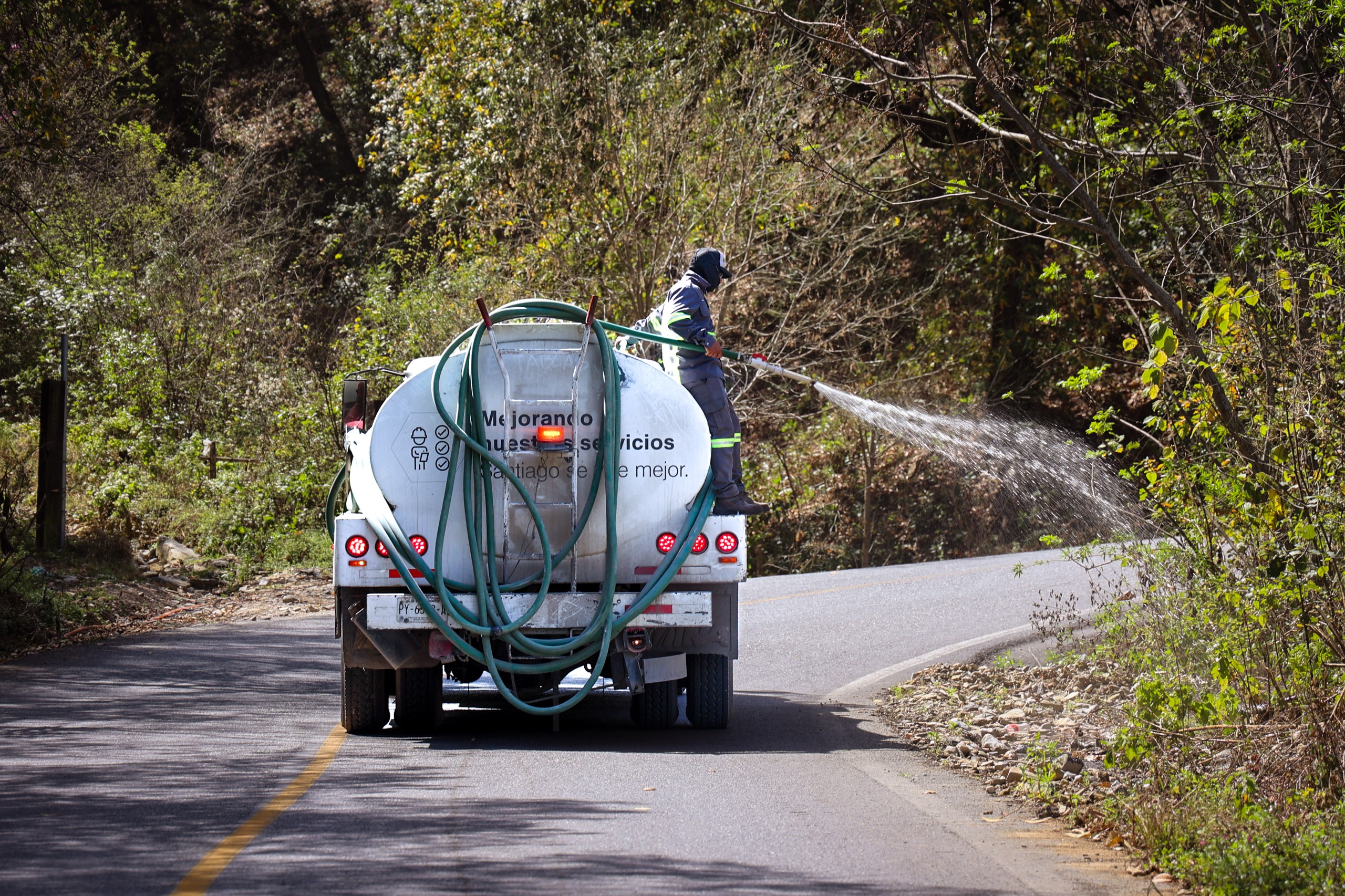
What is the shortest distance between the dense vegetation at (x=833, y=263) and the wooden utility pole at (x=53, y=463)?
55cm

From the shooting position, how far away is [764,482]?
75.4 feet

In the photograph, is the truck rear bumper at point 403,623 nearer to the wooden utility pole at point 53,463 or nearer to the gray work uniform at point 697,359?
the gray work uniform at point 697,359

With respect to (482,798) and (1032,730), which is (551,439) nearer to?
(482,798)

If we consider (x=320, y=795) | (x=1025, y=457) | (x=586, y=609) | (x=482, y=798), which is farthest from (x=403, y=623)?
(x=1025, y=457)

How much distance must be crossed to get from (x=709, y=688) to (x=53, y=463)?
10.0m

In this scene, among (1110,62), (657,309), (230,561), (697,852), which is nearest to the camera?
(697,852)

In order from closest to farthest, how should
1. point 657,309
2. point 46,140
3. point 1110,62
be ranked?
1. point 657,309
2. point 1110,62
3. point 46,140

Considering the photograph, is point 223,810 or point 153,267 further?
point 153,267

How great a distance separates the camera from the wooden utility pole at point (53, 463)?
623 inches

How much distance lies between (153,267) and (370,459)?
1953 centimetres

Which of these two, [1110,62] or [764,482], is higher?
[1110,62]

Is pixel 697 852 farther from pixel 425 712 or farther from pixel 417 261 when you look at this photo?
pixel 417 261

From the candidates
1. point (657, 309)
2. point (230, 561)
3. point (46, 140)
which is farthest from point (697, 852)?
point (230, 561)

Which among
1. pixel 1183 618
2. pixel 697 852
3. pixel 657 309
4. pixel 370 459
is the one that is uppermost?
pixel 657 309
